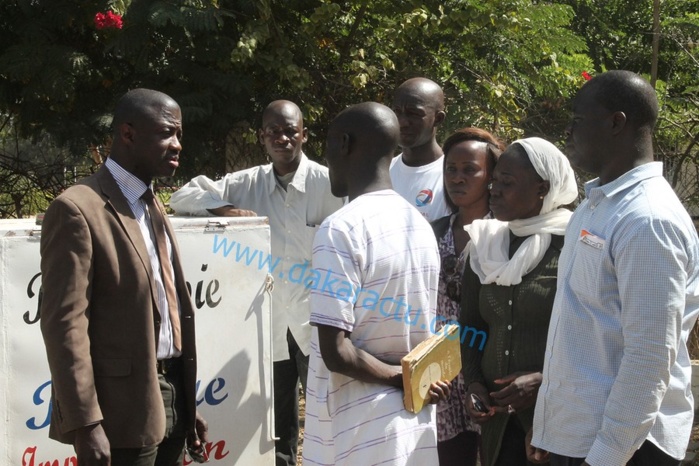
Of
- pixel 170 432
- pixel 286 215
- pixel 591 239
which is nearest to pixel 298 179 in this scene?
pixel 286 215

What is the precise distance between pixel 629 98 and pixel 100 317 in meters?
1.74

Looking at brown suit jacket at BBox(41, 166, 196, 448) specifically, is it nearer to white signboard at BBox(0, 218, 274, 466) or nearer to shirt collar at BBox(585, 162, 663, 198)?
white signboard at BBox(0, 218, 274, 466)

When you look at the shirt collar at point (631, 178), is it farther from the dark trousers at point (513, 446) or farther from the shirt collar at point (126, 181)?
the shirt collar at point (126, 181)

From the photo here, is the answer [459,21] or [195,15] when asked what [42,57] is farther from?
[459,21]

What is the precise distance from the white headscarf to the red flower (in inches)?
140

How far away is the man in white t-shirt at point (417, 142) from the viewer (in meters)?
4.23

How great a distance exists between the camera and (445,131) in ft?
22.2

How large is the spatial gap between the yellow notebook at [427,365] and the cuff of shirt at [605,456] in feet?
1.88

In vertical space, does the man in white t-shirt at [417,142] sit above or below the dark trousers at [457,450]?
above

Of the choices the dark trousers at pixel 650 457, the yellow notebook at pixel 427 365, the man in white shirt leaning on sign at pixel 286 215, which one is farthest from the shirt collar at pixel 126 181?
the dark trousers at pixel 650 457

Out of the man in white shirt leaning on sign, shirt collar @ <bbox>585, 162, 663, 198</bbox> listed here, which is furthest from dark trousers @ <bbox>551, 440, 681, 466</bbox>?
the man in white shirt leaning on sign

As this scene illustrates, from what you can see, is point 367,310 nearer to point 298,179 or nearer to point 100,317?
point 100,317

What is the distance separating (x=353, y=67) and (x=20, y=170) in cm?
310

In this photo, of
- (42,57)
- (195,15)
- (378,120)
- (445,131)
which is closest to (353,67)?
(445,131)
